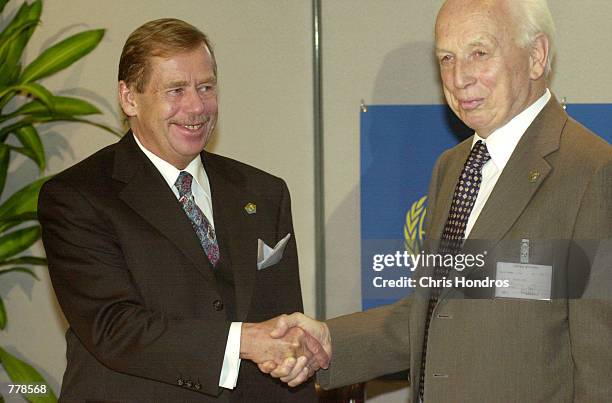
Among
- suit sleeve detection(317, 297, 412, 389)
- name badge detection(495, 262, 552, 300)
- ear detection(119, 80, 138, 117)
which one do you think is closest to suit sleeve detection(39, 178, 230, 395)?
ear detection(119, 80, 138, 117)

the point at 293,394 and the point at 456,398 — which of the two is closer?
the point at 456,398

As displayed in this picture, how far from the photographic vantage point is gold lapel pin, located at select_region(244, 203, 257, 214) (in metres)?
2.76

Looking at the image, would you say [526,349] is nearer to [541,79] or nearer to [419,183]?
[541,79]

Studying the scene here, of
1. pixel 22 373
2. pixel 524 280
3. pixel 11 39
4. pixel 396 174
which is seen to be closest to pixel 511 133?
pixel 524 280

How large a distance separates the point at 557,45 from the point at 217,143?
63.7 inches

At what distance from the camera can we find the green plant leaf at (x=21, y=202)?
3.88 metres

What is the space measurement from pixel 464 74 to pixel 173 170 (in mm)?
915

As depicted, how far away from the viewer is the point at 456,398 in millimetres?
2404

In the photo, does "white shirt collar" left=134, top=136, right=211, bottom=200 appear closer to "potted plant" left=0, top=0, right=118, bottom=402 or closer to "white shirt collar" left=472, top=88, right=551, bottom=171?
"white shirt collar" left=472, top=88, right=551, bottom=171

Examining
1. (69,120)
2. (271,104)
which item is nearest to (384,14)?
(271,104)

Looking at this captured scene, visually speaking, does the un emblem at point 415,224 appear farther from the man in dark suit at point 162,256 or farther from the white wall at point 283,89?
the man in dark suit at point 162,256

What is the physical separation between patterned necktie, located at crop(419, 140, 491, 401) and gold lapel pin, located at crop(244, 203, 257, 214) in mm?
602

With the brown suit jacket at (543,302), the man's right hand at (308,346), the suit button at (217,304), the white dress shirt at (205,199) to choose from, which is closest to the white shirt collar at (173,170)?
the white dress shirt at (205,199)

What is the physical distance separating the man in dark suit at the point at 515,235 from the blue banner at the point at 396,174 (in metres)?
1.40
